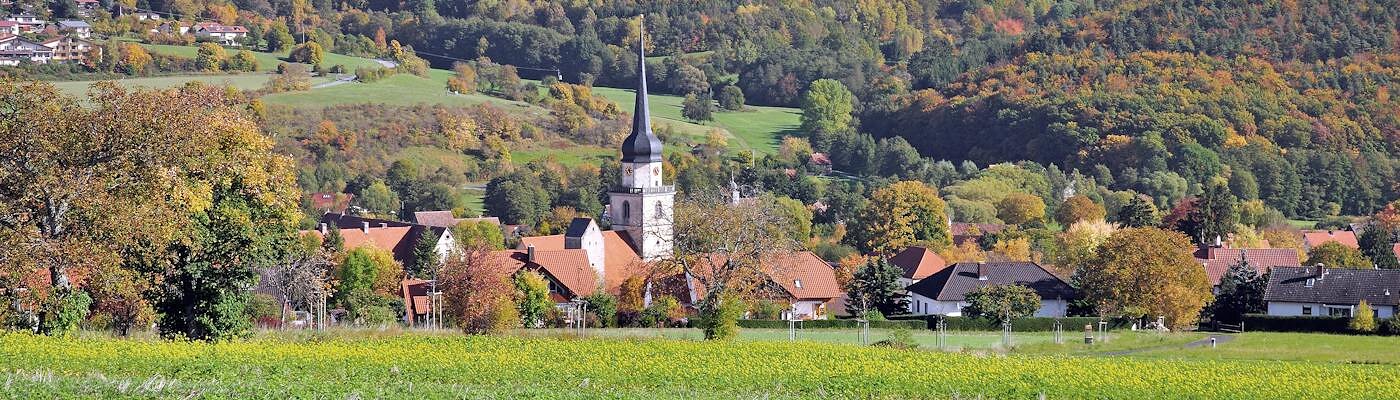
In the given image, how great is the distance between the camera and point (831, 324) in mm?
63500

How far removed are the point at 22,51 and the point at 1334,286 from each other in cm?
11369

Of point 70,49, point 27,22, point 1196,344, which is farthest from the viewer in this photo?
point 27,22

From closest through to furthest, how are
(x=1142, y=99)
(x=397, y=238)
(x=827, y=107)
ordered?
(x=397, y=238)
(x=1142, y=99)
(x=827, y=107)

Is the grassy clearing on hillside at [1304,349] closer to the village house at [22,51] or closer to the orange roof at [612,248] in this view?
the orange roof at [612,248]

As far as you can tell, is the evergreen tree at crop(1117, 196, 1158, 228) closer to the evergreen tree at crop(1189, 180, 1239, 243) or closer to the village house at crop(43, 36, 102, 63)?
the evergreen tree at crop(1189, 180, 1239, 243)

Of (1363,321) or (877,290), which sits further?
(877,290)

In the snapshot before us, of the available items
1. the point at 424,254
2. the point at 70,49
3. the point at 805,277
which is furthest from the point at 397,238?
the point at 70,49

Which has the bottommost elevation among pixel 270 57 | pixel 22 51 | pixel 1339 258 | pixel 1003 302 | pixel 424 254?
pixel 1003 302

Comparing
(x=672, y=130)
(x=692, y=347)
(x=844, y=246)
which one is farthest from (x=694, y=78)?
(x=692, y=347)

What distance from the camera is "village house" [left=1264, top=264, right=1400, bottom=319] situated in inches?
2761

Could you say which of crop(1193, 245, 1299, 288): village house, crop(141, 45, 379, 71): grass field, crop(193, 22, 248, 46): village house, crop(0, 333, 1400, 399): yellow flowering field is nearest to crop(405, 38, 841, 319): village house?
crop(1193, 245, 1299, 288): village house

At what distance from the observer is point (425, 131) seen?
457 ft

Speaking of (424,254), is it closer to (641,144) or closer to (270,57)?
(641,144)

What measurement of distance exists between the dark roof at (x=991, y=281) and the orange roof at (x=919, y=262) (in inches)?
273
